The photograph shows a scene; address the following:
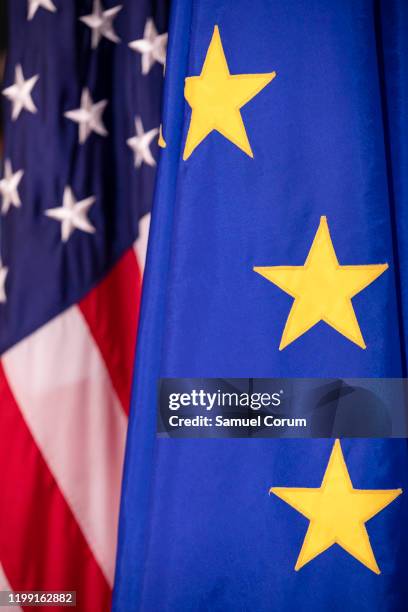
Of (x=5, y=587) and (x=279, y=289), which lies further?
(x=5, y=587)

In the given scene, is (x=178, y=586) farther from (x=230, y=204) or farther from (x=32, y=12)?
(x=32, y=12)

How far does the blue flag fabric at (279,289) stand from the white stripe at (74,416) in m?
0.21

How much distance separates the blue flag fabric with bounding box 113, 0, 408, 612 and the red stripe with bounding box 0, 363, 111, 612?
221mm

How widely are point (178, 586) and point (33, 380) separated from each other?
0.43 metres

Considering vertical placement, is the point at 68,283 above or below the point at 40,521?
above

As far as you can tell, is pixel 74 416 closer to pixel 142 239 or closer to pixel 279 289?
pixel 142 239

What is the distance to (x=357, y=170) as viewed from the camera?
77 centimetres

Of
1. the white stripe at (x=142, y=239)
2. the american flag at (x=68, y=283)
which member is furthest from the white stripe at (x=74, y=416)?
the white stripe at (x=142, y=239)

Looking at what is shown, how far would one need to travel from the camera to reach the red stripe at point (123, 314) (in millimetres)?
1031

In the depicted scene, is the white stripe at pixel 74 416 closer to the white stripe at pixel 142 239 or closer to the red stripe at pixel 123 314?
the red stripe at pixel 123 314

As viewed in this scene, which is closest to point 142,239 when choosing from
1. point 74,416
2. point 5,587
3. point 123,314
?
point 123,314

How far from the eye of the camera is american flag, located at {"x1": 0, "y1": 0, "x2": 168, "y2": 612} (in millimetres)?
1006

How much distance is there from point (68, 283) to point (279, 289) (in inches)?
16.0

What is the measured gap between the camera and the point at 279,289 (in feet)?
2.58
